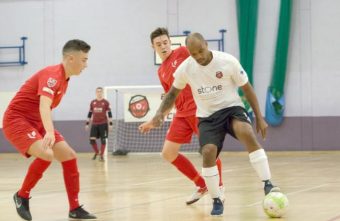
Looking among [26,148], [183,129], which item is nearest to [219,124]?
[183,129]

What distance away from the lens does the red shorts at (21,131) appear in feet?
23.7

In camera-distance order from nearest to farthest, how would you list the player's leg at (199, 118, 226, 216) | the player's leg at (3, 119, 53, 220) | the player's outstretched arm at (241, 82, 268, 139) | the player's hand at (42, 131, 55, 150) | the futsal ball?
the player's hand at (42, 131, 55, 150) < the futsal ball < the player's leg at (3, 119, 53, 220) < the player's leg at (199, 118, 226, 216) < the player's outstretched arm at (241, 82, 268, 139)

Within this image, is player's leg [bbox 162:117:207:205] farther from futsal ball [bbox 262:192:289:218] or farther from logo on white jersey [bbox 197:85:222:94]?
futsal ball [bbox 262:192:289:218]

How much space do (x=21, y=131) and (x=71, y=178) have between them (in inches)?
27.4

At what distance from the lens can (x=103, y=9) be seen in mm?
24094

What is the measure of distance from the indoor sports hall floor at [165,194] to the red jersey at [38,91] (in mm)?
1158

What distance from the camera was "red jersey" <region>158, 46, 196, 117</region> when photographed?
8734 millimetres

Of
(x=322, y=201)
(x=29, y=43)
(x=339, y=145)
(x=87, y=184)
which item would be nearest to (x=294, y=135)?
(x=339, y=145)

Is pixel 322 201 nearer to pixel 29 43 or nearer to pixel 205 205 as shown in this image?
pixel 205 205

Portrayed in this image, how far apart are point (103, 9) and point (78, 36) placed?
4.13ft

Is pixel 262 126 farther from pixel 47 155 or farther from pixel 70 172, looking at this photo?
pixel 47 155

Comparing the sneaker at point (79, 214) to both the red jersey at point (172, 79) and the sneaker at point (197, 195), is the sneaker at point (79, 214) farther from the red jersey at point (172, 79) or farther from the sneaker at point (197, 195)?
the red jersey at point (172, 79)

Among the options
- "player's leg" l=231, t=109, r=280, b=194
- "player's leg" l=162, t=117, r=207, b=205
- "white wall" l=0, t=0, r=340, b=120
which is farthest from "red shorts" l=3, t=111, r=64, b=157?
"white wall" l=0, t=0, r=340, b=120

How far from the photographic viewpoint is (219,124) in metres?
7.39
